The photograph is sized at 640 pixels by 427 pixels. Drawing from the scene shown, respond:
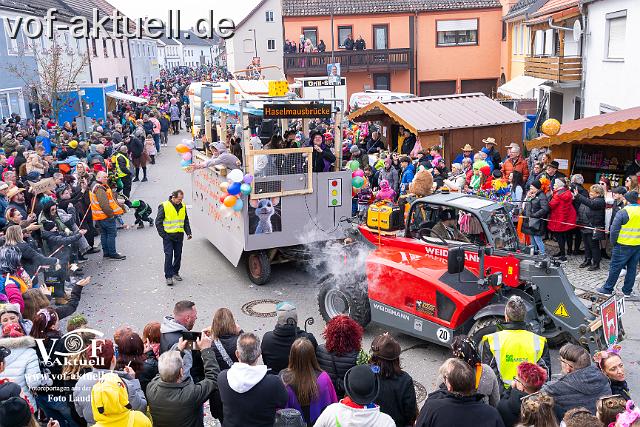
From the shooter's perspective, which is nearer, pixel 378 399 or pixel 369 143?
pixel 378 399

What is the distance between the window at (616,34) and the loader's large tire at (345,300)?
42.1 ft

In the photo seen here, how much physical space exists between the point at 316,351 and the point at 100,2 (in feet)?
149

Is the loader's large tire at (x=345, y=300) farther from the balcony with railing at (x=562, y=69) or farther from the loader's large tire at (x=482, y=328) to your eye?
the balcony with railing at (x=562, y=69)

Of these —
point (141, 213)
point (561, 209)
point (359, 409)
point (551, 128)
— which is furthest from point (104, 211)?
point (359, 409)

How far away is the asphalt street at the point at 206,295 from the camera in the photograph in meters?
8.10

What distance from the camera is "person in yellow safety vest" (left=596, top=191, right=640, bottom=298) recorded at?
30.7ft

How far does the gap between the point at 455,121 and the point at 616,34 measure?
529 centimetres

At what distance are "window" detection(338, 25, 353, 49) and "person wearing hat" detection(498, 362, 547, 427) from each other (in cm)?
3713

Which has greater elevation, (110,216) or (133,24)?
(133,24)

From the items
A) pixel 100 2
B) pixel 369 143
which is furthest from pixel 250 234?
pixel 100 2

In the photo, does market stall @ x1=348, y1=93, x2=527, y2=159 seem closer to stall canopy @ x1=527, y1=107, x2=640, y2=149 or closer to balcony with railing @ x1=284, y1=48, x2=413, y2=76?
stall canopy @ x1=527, y1=107, x2=640, y2=149

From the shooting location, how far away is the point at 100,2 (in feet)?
148

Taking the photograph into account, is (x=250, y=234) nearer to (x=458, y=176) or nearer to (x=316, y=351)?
(x=316, y=351)

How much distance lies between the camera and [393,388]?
485cm
